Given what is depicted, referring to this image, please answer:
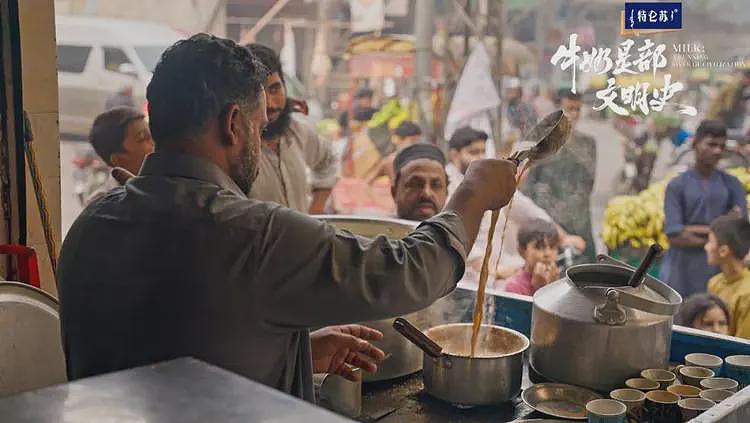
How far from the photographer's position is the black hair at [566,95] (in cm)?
469

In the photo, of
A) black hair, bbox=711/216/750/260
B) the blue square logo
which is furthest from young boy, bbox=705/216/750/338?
the blue square logo

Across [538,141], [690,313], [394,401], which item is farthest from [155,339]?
[690,313]

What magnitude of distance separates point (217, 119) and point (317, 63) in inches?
163

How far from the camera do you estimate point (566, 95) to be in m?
4.72

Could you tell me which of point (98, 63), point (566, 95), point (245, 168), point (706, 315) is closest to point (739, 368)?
point (245, 168)

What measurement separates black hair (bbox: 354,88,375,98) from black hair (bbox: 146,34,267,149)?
155 inches

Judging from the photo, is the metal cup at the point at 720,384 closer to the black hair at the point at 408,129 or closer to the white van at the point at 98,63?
the black hair at the point at 408,129

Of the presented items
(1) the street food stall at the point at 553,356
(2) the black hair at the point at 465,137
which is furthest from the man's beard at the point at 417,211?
(1) the street food stall at the point at 553,356

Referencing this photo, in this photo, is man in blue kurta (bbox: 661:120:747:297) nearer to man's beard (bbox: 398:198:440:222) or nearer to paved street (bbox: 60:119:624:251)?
paved street (bbox: 60:119:624:251)

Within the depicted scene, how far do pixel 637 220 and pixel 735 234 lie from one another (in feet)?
1.76

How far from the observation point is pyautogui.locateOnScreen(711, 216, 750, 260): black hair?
406cm

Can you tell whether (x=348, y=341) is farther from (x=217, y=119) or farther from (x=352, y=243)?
(x=217, y=119)

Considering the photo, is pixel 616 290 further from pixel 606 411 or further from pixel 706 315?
pixel 706 315

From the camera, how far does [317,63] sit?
18.4 feet
